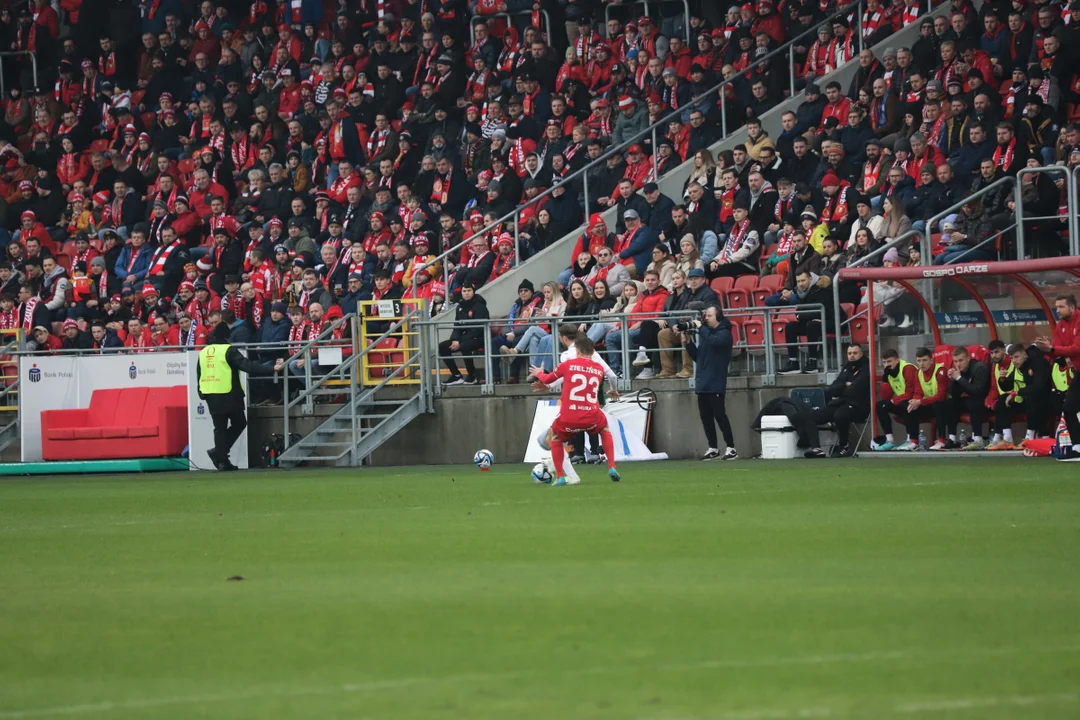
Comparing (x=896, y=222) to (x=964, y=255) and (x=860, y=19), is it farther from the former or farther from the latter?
(x=860, y=19)

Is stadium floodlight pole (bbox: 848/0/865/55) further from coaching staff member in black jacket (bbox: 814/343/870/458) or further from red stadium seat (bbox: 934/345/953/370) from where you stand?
red stadium seat (bbox: 934/345/953/370)

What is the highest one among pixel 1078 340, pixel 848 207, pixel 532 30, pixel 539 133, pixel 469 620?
pixel 532 30

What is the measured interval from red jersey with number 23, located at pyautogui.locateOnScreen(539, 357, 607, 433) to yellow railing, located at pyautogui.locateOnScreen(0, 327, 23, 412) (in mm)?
14440

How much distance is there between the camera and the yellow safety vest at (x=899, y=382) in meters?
21.4

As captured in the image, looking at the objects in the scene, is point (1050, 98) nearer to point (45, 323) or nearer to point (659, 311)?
point (659, 311)

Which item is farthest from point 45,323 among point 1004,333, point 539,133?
point 1004,333

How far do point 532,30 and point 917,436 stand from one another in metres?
13.2

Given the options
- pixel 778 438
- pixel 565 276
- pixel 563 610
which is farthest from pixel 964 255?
pixel 563 610

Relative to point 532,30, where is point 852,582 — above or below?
below

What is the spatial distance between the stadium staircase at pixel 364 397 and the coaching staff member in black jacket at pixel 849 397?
6427 millimetres

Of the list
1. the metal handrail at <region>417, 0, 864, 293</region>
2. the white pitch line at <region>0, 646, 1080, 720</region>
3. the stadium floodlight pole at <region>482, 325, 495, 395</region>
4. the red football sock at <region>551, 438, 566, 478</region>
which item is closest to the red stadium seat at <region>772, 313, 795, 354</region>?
the stadium floodlight pole at <region>482, 325, 495, 395</region>

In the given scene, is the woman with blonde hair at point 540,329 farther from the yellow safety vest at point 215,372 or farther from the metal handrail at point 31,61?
the metal handrail at point 31,61

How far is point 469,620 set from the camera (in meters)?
7.41

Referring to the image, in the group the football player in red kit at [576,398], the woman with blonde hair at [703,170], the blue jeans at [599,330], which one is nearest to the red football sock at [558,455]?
the football player in red kit at [576,398]
